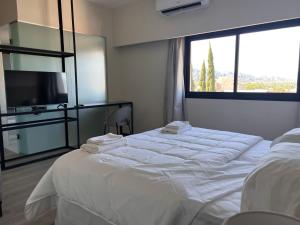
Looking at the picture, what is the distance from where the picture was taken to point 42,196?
1.73 meters

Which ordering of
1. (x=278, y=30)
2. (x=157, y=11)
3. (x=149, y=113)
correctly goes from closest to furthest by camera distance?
(x=278, y=30) < (x=157, y=11) < (x=149, y=113)

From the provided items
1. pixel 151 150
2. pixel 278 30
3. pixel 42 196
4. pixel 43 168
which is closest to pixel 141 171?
pixel 151 150

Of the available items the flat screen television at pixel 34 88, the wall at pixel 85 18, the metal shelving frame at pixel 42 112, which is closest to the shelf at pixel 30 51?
the metal shelving frame at pixel 42 112

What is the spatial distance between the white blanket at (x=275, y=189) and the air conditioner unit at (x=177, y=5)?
9.24 feet

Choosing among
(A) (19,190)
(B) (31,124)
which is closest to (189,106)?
(B) (31,124)

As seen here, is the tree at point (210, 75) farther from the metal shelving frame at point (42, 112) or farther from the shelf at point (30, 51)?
the shelf at point (30, 51)

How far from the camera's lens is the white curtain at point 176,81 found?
12.5ft

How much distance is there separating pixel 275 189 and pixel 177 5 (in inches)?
122

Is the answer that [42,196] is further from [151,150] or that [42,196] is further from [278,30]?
[278,30]

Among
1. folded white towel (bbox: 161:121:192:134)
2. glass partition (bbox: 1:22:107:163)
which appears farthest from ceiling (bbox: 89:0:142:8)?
folded white towel (bbox: 161:121:192:134)

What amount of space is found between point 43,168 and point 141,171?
87.8 inches

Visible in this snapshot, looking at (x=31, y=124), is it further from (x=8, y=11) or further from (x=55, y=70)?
(x=8, y=11)

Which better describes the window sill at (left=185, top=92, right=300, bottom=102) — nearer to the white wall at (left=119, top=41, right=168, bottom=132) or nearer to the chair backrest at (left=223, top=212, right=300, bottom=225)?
the white wall at (left=119, top=41, right=168, bottom=132)

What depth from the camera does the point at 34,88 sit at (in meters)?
3.23
